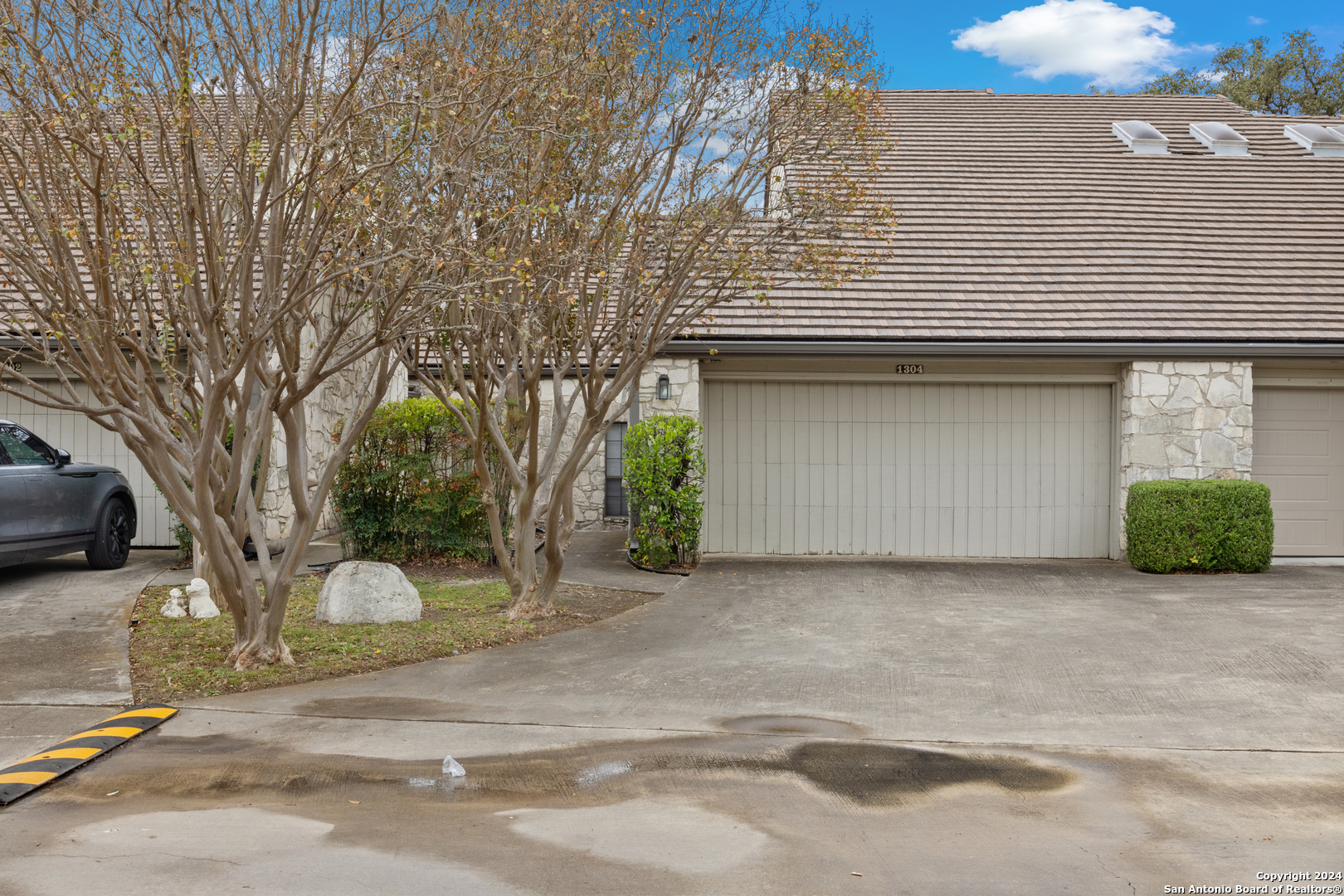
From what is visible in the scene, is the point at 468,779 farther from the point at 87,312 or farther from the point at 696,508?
the point at 696,508

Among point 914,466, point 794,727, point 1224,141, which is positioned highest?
point 1224,141

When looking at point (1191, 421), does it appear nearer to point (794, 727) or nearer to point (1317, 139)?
point (1317, 139)

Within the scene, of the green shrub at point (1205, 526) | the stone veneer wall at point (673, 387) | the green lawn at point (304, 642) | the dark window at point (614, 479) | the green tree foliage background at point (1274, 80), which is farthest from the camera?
the green tree foliage background at point (1274, 80)

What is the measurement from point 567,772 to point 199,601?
517cm

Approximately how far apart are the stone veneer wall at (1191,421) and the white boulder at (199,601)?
10023 millimetres

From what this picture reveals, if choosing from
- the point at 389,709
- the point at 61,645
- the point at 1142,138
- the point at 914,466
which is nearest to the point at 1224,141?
the point at 1142,138

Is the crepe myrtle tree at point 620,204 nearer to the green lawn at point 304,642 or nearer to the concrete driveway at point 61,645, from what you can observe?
the green lawn at point 304,642

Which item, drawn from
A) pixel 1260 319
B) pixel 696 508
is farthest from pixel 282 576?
pixel 1260 319

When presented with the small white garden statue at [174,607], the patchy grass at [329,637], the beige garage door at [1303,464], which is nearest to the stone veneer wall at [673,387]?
the patchy grass at [329,637]

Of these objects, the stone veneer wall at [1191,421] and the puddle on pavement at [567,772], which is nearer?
the puddle on pavement at [567,772]

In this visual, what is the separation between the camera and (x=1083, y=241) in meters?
14.2

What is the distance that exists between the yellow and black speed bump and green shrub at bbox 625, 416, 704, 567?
632 cm

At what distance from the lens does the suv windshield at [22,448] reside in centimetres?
1023

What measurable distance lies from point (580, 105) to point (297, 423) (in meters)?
3.30
